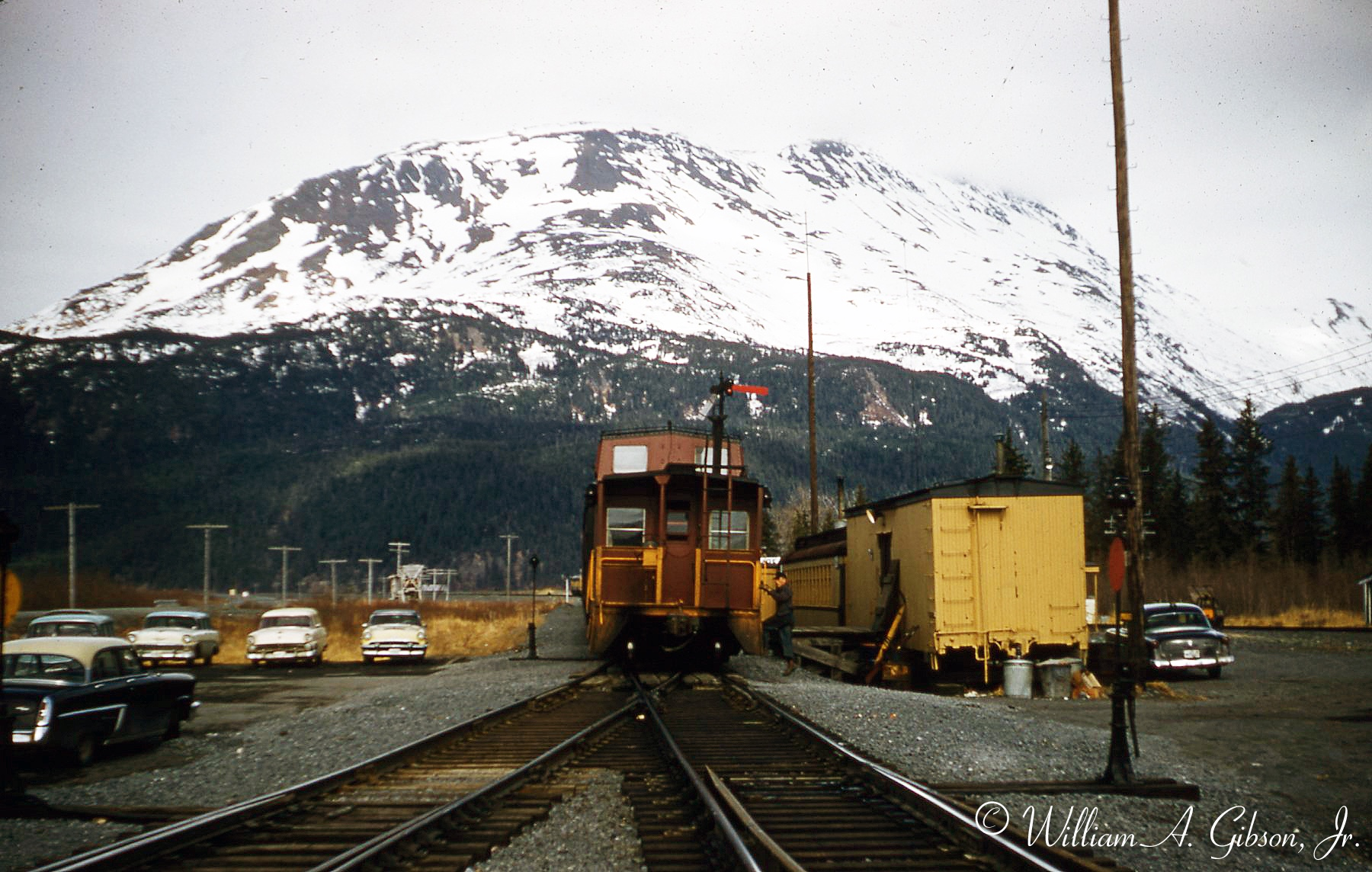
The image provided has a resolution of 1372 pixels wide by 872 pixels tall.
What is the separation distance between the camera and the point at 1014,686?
68.5 ft

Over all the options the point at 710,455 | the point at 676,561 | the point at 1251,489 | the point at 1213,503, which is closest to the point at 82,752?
the point at 676,561

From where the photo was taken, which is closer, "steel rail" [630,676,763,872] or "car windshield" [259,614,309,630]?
"steel rail" [630,676,763,872]

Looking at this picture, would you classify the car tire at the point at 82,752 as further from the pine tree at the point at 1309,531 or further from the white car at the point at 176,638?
the pine tree at the point at 1309,531

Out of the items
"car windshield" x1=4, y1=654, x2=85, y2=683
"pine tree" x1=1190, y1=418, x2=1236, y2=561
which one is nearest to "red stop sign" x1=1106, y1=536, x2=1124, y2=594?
"car windshield" x1=4, y1=654, x2=85, y2=683

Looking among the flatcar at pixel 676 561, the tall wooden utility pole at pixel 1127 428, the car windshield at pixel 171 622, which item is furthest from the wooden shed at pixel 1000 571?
the car windshield at pixel 171 622

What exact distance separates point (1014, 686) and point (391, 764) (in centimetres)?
1327

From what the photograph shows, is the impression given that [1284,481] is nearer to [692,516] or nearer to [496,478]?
[692,516]

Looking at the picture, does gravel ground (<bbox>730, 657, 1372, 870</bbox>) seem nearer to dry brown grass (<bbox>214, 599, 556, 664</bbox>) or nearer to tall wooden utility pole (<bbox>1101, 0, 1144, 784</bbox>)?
tall wooden utility pole (<bbox>1101, 0, 1144, 784</bbox>)

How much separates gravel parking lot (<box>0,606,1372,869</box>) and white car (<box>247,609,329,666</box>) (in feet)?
22.1

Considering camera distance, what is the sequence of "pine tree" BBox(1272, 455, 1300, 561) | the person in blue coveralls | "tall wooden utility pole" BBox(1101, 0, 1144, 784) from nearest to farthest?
"tall wooden utility pole" BBox(1101, 0, 1144, 784), the person in blue coveralls, "pine tree" BBox(1272, 455, 1300, 561)

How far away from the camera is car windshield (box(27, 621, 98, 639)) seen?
2289cm

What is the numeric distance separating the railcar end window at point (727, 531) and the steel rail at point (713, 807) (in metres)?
7.62

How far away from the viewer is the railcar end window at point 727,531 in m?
21.0

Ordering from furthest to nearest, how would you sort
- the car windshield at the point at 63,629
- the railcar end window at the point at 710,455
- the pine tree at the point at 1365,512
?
the pine tree at the point at 1365,512, the railcar end window at the point at 710,455, the car windshield at the point at 63,629
